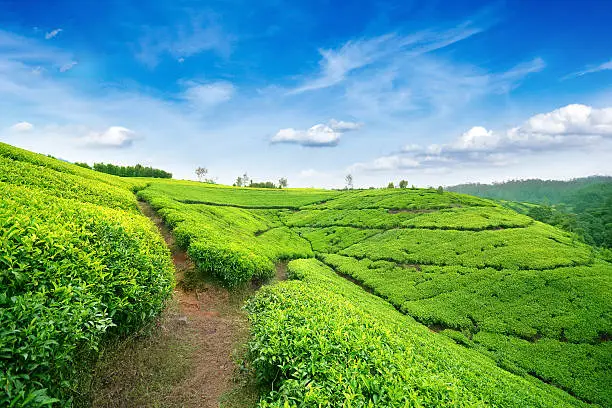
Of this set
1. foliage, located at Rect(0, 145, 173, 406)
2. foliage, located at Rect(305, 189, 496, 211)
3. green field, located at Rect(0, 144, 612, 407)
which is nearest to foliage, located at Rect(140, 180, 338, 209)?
foliage, located at Rect(305, 189, 496, 211)

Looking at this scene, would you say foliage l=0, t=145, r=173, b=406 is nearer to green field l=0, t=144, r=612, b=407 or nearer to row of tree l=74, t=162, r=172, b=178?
green field l=0, t=144, r=612, b=407

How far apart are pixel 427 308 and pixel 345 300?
1261cm

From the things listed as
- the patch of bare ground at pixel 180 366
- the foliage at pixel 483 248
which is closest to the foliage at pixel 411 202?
the foliage at pixel 483 248

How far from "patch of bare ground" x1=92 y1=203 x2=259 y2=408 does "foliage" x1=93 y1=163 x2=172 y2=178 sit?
80.2 meters

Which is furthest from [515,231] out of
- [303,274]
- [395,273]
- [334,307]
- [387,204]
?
[334,307]

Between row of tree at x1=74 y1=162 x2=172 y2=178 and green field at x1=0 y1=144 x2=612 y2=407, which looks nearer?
green field at x1=0 y1=144 x2=612 y2=407

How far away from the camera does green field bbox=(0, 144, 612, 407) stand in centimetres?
528

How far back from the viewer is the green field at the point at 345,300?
528 centimetres

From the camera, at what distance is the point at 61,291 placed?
5.46m

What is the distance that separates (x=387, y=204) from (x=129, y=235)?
4693 cm

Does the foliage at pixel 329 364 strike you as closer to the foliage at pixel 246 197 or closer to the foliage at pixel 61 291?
the foliage at pixel 61 291

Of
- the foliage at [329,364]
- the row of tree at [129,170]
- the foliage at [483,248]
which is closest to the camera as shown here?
the foliage at [329,364]

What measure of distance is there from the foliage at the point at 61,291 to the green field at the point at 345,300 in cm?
4

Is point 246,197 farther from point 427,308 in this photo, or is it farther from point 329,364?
point 329,364
